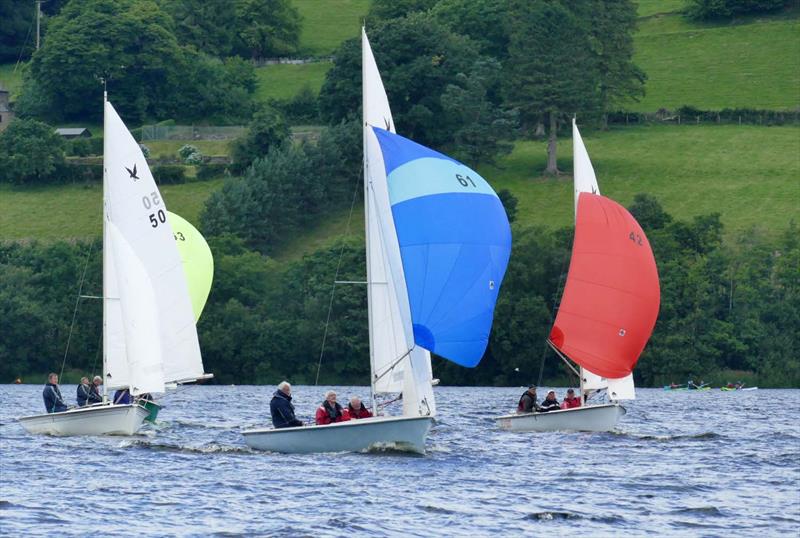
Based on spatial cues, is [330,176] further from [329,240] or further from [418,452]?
[418,452]

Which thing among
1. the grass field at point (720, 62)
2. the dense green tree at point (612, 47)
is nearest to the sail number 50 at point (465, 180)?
the dense green tree at point (612, 47)

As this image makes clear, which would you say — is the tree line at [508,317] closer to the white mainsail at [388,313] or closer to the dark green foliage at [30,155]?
the dark green foliage at [30,155]

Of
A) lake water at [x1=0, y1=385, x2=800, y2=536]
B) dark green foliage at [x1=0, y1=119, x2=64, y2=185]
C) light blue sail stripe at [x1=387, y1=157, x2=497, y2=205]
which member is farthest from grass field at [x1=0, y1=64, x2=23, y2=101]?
light blue sail stripe at [x1=387, y1=157, x2=497, y2=205]

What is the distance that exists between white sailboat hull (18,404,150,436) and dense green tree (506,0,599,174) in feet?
297

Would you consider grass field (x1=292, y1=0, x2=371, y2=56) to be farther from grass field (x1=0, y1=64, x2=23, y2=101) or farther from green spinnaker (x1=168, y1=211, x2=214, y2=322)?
green spinnaker (x1=168, y1=211, x2=214, y2=322)

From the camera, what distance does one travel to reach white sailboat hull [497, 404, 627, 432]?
46.3 metres

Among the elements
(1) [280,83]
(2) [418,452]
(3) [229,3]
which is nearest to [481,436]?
(2) [418,452]

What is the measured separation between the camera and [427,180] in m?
36.9

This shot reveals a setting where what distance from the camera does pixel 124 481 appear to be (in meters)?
33.5

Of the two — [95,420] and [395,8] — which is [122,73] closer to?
[395,8]

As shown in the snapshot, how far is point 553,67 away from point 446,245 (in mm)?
97369

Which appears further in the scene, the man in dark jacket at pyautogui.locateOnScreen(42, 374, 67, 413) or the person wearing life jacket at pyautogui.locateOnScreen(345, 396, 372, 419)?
the man in dark jacket at pyautogui.locateOnScreen(42, 374, 67, 413)

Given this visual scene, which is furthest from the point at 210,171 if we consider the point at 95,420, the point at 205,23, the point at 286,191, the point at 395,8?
the point at 95,420

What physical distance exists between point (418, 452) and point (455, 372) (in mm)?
57589
